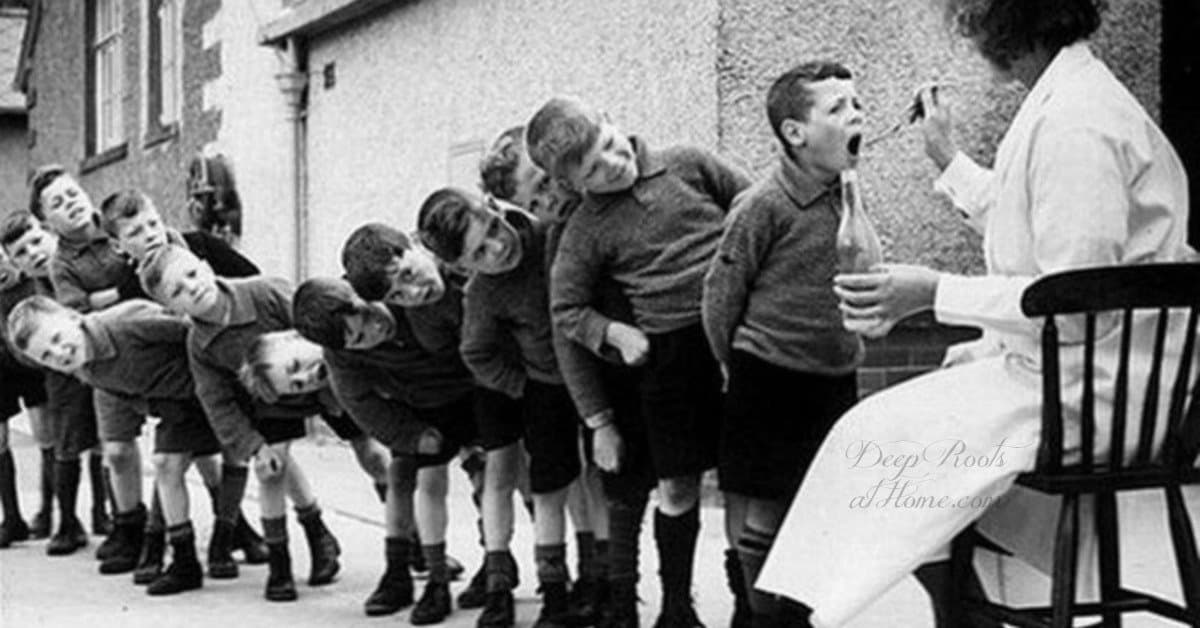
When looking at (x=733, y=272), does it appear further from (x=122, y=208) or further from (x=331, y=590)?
(x=122, y=208)

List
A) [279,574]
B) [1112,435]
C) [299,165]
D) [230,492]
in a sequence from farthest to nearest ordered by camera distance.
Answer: [299,165], [230,492], [279,574], [1112,435]

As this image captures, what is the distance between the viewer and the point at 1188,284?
2.57m

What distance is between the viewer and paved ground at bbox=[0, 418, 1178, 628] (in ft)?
16.0

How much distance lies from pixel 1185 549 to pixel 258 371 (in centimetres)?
324

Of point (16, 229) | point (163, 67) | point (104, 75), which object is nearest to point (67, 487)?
point (16, 229)

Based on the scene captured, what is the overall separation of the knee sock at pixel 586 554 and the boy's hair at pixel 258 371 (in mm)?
1088

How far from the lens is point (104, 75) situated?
17.1 m

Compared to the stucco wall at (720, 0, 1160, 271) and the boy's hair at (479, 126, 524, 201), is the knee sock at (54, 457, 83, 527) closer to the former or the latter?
the boy's hair at (479, 126, 524, 201)

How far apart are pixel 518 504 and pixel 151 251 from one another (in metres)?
2.29

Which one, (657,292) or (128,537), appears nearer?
(657,292)

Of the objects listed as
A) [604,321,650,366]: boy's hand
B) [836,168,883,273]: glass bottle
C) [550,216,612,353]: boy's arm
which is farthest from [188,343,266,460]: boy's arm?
[836,168,883,273]: glass bottle

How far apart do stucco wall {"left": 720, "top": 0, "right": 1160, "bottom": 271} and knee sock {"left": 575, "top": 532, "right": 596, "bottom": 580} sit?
211 cm

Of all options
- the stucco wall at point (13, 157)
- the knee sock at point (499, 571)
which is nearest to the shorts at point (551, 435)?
the knee sock at point (499, 571)

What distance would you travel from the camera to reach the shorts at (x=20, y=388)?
7.21m
